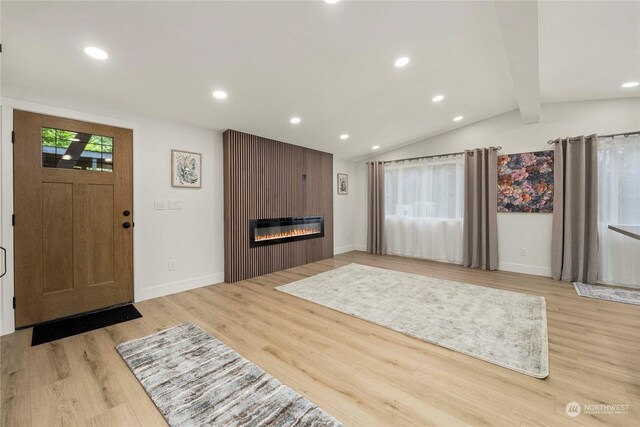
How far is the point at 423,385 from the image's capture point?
1637mm

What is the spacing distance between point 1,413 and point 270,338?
5.14 feet

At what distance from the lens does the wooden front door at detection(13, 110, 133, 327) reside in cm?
241

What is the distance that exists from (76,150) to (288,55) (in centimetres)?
247

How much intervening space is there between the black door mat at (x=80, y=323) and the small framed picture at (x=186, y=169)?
160cm

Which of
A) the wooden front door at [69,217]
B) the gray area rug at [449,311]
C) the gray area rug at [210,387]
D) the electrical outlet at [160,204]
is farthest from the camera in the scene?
the electrical outlet at [160,204]

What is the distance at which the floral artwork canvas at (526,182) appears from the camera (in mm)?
4023

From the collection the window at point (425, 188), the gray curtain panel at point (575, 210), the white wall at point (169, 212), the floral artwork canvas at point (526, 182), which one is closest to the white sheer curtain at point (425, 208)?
the window at point (425, 188)

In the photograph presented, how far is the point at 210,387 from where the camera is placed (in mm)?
1609

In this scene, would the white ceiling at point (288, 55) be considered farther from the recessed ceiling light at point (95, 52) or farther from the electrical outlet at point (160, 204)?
the electrical outlet at point (160, 204)

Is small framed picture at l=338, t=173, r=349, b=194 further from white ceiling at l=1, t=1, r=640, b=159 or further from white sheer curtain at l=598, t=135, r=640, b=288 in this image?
white sheer curtain at l=598, t=135, r=640, b=288

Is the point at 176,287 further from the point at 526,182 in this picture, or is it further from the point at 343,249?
the point at 526,182

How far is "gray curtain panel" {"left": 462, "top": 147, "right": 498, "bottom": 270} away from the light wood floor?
1.71 metres

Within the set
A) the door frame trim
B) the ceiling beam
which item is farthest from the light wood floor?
the ceiling beam

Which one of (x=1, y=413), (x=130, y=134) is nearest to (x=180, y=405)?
(x=1, y=413)
